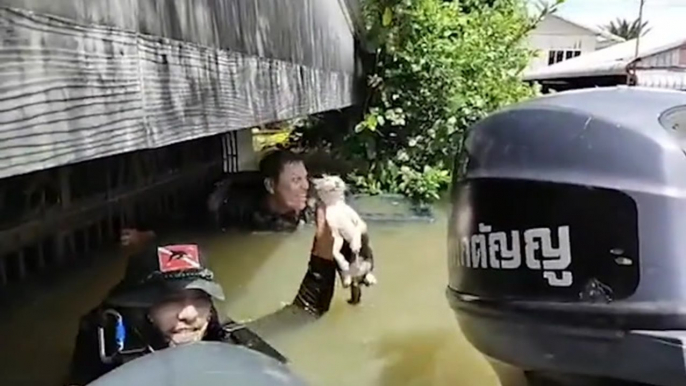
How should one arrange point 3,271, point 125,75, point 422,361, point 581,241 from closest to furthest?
point 125,75 → point 581,241 → point 422,361 → point 3,271

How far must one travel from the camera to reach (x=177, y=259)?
2.48m

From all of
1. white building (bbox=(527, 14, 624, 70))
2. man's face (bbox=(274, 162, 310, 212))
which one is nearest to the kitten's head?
man's face (bbox=(274, 162, 310, 212))

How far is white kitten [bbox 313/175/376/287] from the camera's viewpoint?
435 cm

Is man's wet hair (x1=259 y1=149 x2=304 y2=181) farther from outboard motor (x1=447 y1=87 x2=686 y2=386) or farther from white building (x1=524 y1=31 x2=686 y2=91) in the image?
white building (x1=524 y1=31 x2=686 y2=91)

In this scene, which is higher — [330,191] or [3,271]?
[330,191]

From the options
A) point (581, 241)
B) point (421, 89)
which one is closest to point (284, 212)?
point (421, 89)

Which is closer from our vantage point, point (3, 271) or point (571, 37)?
point (3, 271)

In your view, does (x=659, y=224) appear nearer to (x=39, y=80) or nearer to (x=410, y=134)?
(x=39, y=80)

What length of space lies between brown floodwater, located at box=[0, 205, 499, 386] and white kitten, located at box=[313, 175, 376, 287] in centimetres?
21

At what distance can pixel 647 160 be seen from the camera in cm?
186

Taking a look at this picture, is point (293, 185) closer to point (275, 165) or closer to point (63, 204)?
point (275, 165)

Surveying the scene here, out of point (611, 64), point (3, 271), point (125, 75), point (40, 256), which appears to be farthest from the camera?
point (611, 64)

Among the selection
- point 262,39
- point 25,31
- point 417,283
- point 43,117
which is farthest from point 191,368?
point 417,283

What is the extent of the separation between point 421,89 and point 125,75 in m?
6.70
